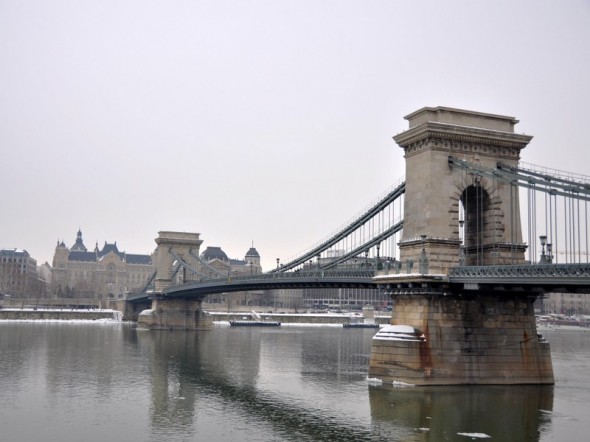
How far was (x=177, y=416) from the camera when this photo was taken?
32.7 m

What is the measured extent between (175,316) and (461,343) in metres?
76.6

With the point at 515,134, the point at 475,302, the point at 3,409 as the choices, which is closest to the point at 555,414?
the point at 475,302

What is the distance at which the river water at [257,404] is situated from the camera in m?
29.3

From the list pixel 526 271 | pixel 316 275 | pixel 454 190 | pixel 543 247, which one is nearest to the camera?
pixel 526 271

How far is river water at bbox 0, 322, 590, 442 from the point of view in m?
29.3

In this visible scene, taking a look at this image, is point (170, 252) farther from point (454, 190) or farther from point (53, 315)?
point (454, 190)

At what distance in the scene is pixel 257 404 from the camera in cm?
3644

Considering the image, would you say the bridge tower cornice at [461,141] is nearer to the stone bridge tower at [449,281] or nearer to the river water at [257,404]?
the stone bridge tower at [449,281]

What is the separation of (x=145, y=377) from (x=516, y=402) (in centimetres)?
2312

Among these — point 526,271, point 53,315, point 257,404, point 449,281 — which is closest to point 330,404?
point 257,404

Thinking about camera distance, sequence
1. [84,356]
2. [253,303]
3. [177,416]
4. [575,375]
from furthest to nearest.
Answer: [253,303] → [84,356] → [575,375] → [177,416]

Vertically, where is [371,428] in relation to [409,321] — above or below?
below

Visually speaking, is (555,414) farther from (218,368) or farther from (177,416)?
(218,368)

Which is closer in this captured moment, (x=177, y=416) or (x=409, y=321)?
(x=177, y=416)
